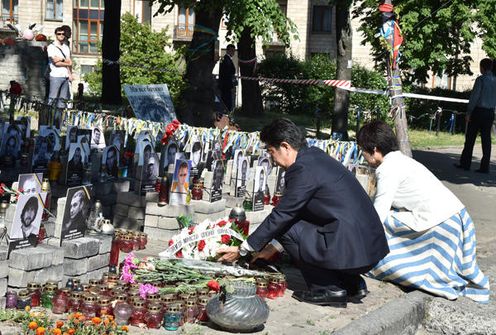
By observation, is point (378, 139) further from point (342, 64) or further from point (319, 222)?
point (342, 64)

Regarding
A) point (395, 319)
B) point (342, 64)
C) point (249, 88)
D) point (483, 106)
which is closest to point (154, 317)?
point (395, 319)

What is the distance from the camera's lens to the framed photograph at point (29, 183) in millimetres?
A: 6508

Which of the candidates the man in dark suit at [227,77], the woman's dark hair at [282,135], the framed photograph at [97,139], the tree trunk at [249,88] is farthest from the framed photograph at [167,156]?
the tree trunk at [249,88]

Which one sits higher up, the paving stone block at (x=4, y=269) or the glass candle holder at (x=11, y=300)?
the paving stone block at (x=4, y=269)

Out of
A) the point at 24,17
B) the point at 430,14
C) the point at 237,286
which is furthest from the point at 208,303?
the point at 24,17

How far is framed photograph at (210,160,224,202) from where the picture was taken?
30.8ft

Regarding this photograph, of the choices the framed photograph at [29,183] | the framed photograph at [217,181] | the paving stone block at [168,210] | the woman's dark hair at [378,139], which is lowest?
the paving stone block at [168,210]

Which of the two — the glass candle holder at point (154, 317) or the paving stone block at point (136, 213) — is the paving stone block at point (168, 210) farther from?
the glass candle holder at point (154, 317)

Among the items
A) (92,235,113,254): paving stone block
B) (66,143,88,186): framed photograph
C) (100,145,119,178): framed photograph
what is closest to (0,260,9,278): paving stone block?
(92,235,113,254): paving stone block

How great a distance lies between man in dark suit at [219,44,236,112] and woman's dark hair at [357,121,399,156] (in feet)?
46.8

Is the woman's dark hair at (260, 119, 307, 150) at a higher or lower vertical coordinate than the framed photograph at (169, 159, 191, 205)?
higher

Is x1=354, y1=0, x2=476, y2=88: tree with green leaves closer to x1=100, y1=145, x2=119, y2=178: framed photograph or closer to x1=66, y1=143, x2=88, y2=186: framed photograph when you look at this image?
x1=100, y1=145, x2=119, y2=178: framed photograph

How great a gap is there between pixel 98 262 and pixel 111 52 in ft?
51.0

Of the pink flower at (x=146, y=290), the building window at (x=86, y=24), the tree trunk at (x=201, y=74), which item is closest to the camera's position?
the pink flower at (x=146, y=290)
